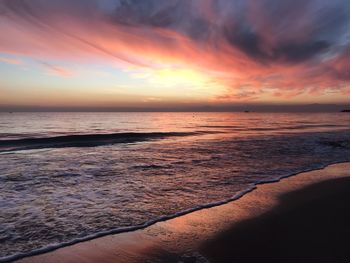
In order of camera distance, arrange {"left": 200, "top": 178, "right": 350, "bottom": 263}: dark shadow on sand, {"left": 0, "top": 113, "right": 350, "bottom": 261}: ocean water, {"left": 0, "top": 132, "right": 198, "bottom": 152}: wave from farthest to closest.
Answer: {"left": 0, "top": 132, "right": 198, "bottom": 152}: wave
{"left": 0, "top": 113, "right": 350, "bottom": 261}: ocean water
{"left": 200, "top": 178, "right": 350, "bottom": 263}: dark shadow on sand

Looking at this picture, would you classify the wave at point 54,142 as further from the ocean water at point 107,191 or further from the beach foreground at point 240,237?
the beach foreground at point 240,237

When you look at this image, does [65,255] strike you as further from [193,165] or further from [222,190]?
[193,165]

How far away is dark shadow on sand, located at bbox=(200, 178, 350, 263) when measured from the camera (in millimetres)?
4273

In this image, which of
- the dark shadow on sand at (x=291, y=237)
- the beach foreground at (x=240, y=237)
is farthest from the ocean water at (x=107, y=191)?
the dark shadow on sand at (x=291, y=237)

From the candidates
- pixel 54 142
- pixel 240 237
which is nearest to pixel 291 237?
pixel 240 237

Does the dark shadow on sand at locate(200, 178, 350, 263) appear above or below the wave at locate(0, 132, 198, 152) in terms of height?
above

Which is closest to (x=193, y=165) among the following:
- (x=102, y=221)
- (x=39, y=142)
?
(x=102, y=221)

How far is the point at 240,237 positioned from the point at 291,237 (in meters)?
0.96

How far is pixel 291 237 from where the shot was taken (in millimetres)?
4957

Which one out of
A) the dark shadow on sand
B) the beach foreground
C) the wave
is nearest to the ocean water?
the beach foreground

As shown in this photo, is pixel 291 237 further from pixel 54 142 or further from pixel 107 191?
pixel 54 142

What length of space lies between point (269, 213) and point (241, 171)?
15.8 ft

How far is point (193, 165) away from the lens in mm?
12445

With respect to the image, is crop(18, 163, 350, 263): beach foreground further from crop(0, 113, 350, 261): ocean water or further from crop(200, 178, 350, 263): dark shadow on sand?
crop(0, 113, 350, 261): ocean water
